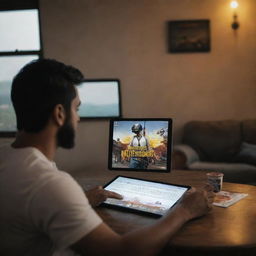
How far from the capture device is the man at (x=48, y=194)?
0.83 meters

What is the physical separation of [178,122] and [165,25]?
3.99 feet

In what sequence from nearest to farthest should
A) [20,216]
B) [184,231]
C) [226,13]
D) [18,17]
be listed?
[20,216] → [184,231] → [226,13] → [18,17]

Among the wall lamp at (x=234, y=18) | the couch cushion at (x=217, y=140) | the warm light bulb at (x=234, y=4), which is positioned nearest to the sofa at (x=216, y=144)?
the couch cushion at (x=217, y=140)

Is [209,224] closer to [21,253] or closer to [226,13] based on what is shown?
[21,253]

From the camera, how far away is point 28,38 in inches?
166

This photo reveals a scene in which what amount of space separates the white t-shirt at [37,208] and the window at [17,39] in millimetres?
3496

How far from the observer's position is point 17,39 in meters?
4.24

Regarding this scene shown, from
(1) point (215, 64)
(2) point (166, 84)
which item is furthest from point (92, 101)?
(1) point (215, 64)

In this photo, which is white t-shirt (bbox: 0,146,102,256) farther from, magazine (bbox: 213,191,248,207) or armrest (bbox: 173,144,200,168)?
armrest (bbox: 173,144,200,168)

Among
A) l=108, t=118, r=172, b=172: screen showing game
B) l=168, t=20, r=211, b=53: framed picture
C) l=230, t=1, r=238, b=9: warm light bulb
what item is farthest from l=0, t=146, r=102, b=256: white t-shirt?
l=230, t=1, r=238, b=9: warm light bulb

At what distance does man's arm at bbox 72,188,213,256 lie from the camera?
0.84m

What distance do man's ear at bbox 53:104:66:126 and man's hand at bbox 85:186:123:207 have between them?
48 centimetres

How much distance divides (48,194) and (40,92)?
1.00 feet

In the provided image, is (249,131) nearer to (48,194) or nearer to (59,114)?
(59,114)
